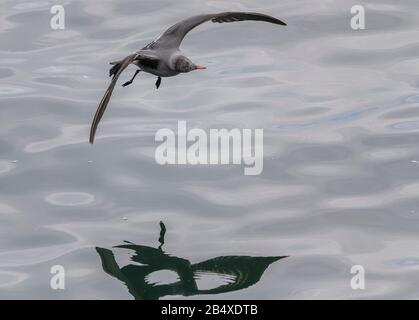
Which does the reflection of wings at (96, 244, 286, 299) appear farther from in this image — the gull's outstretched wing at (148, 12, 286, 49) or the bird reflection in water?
the gull's outstretched wing at (148, 12, 286, 49)

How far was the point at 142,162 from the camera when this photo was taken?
540 inches

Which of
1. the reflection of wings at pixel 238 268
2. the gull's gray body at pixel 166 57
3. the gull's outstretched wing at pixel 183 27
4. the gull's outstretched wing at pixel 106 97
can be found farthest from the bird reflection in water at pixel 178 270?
the gull's outstretched wing at pixel 183 27

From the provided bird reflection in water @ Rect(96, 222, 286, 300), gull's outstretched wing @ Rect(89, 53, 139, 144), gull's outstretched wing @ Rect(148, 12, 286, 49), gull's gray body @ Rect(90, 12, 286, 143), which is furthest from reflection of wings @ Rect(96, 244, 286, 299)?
gull's outstretched wing @ Rect(148, 12, 286, 49)

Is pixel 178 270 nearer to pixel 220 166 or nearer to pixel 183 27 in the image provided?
pixel 220 166

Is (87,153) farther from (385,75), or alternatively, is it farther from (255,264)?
(385,75)

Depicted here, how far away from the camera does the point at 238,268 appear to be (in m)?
11.6

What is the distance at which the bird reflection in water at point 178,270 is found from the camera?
440 inches

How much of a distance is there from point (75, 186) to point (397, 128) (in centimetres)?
389

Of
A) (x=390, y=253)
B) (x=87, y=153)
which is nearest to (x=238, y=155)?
(x=87, y=153)

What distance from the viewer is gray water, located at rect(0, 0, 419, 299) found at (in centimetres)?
1174

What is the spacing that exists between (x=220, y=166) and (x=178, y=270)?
2332 mm

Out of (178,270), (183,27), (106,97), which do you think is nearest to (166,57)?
(183,27)

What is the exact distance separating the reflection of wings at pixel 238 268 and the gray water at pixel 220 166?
0.11ft

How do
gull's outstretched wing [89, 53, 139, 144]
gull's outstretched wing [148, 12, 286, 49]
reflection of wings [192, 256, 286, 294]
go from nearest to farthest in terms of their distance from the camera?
gull's outstretched wing [89, 53, 139, 144] → reflection of wings [192, 256, 286, 294] → gull's outstretched wing [148, 12, 286, 49]
